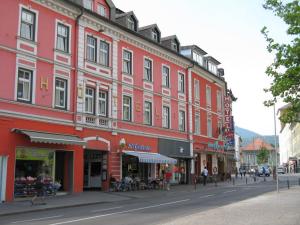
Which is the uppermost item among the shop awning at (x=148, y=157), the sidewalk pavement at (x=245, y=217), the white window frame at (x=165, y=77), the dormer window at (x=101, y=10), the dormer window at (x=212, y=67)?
the dormer window at (x=212, y=67)

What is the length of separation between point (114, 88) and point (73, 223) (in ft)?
56.2

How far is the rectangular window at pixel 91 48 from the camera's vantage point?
91.4ft

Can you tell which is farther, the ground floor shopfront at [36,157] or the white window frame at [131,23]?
the white window frame at [131,23]

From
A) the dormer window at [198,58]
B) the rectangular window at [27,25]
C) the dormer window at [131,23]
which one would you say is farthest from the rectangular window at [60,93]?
the dormer window at [198,58]

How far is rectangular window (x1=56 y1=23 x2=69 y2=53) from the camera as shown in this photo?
25812 millimetres

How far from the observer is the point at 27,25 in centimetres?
2377

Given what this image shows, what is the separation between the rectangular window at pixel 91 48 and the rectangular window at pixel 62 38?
1834mm

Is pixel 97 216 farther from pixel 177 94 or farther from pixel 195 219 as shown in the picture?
pixel 177 94

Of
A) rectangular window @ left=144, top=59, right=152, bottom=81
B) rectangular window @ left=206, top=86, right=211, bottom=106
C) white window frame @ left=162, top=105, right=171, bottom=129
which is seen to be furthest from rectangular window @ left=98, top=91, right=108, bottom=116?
rectangular window @ left=206, top=86, right=211, bottom=106

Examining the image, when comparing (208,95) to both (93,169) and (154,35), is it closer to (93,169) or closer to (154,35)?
(154,35)

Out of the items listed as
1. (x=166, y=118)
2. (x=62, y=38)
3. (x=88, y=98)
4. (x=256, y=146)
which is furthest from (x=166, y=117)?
(x=256, y=146)

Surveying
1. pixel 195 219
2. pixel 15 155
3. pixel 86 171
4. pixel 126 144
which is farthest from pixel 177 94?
pixel 195 219

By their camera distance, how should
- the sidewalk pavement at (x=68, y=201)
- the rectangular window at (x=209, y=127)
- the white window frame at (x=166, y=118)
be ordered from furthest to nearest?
the rectangular window at (x=209, y=127) < the white window frame at (x=166, y=118) < the sidewalk pavement at (x=68, y=201)

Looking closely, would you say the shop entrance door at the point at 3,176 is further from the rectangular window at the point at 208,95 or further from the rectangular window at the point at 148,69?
the rectangular window at the point at 208,95
